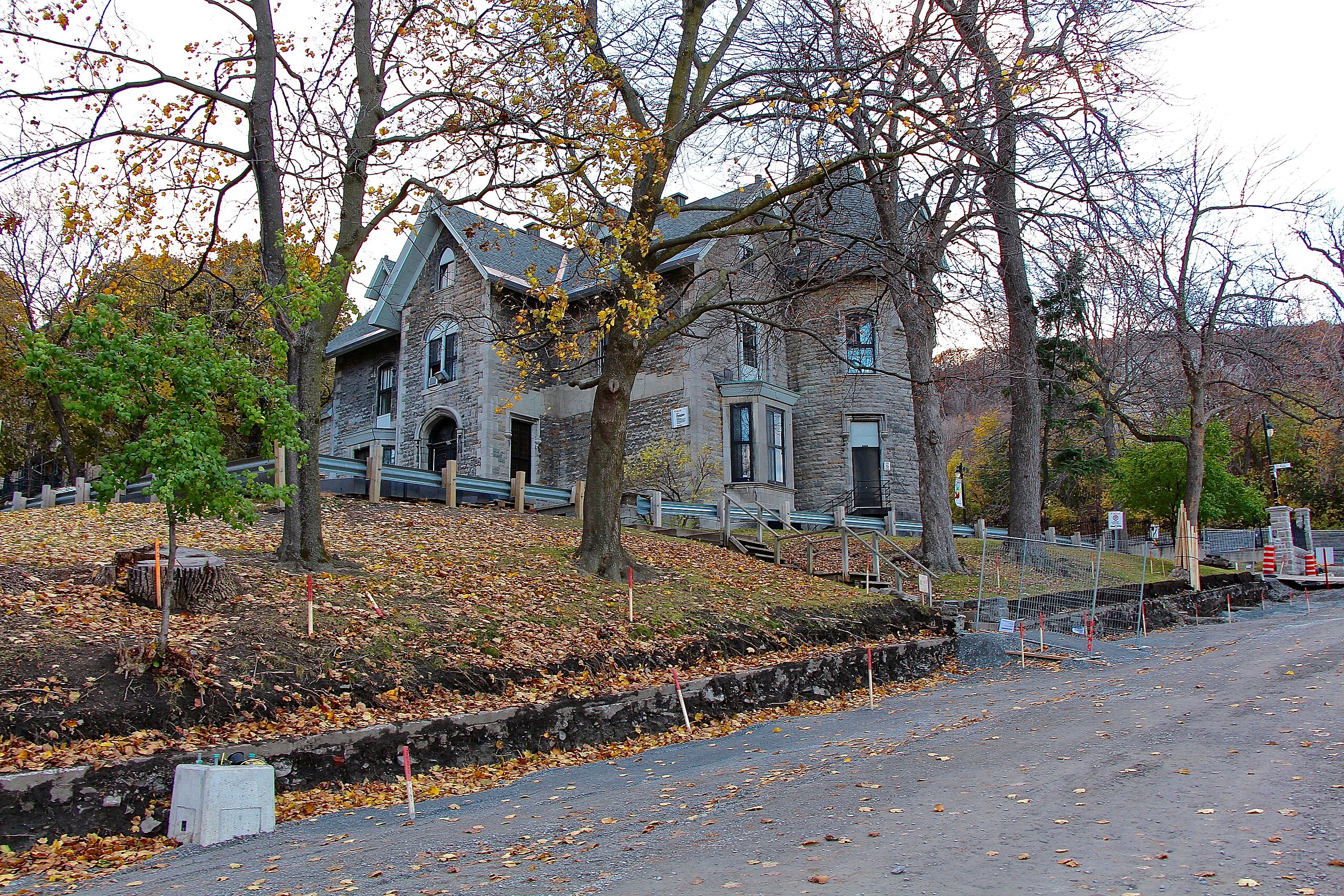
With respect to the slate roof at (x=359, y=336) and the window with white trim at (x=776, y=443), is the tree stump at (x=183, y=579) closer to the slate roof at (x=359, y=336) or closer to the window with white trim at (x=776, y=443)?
the window with white trim at (x=776, y=443)

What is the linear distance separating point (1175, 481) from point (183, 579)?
103ft

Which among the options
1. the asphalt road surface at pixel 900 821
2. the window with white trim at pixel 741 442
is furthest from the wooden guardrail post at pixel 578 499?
the asphalt road surface at pixel 900 821

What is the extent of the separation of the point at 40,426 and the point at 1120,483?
127 feet

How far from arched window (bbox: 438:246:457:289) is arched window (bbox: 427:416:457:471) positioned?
13.8ft

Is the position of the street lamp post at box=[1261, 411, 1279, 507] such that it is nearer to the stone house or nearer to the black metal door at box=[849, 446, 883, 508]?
the black metal door at box=[849, 446, 883, 508]

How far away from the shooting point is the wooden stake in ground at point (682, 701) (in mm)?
10414

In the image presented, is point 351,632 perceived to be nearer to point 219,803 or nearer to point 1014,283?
point 219,803

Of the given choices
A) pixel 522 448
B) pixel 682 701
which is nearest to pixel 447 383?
pixel 522 448

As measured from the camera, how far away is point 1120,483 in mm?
33469

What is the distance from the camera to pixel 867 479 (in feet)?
90.2

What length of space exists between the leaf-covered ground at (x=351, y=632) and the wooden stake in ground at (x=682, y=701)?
35 cm

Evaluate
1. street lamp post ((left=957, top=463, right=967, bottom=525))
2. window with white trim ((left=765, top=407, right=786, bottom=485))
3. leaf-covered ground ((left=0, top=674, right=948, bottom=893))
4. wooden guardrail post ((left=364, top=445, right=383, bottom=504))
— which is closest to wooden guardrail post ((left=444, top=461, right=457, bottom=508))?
wooden guardrail post ((left=364, top=445, right=383, bottom=504))

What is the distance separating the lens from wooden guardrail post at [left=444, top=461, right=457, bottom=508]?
18469 mm

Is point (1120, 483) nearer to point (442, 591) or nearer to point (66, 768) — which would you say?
point (442, 591)
